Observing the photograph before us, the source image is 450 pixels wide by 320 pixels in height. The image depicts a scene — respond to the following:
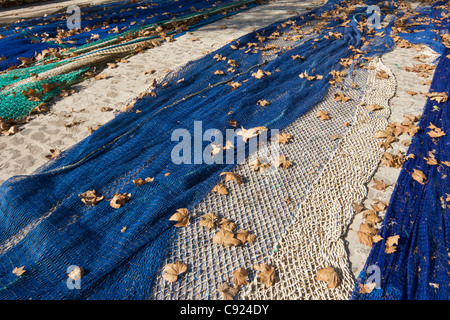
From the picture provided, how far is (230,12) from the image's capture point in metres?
7.66

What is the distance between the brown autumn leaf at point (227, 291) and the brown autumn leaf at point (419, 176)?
2.02 metres

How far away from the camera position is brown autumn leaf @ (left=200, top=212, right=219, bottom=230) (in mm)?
2235

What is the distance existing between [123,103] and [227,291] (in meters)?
3.03

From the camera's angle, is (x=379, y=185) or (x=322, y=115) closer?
(x=379, y=185)

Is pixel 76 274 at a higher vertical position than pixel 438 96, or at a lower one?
lower

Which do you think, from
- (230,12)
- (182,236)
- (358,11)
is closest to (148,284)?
(182,236)

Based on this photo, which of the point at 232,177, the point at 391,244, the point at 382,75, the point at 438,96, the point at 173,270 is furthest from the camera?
the point at 382,75

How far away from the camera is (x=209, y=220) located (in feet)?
7.43

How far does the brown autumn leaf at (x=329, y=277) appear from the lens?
1.86 metres

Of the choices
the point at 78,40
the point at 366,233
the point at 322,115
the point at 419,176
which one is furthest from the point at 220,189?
the point at 78,40

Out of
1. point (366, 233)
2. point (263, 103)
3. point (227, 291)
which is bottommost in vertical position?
point (227, 291)

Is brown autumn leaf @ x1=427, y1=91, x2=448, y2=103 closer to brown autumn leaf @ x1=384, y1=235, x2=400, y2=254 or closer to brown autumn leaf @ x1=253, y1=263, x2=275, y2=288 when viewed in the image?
brown autumn leaf @ x1=384, y1=235, x2=400, y2=254

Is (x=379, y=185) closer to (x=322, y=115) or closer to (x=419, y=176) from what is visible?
(x=419, y=176)

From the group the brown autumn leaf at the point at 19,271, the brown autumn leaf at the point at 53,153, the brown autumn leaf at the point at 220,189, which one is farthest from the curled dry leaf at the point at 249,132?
the brown autumn leaf at the point at 19,271
